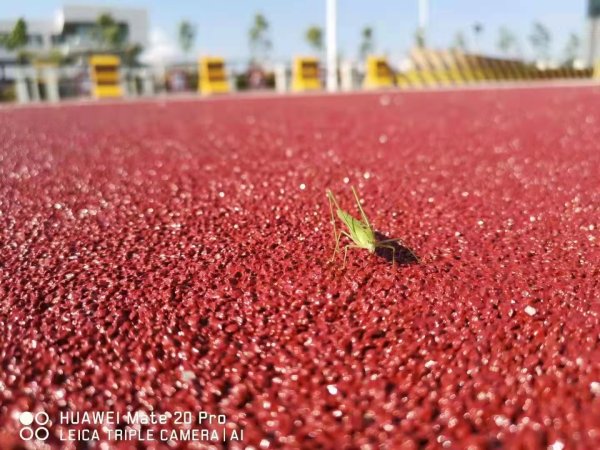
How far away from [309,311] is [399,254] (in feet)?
0.89

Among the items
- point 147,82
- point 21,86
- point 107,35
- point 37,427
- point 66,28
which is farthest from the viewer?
point 66,28

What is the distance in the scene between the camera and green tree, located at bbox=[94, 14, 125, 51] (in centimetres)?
3325

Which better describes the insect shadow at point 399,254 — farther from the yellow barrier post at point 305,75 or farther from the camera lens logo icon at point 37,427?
the yellow barrier post at point 305,75

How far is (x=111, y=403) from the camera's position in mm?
599

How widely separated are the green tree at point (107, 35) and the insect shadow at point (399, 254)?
35937 millimetres

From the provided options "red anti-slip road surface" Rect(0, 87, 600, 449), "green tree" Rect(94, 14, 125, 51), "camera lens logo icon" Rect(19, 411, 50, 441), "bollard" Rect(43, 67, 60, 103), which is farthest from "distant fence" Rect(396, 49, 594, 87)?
"green tree" Rect(94, 14, 125, 51)

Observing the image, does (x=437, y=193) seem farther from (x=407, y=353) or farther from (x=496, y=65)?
(x=496, y=65)

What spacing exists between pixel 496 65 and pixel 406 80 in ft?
9.35

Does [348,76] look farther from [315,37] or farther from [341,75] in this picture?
[315,37]

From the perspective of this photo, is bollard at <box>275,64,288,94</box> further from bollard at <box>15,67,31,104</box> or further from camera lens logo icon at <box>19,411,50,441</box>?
camera lens logo icon at <box>19,411,50,441</box>

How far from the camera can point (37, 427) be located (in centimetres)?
56

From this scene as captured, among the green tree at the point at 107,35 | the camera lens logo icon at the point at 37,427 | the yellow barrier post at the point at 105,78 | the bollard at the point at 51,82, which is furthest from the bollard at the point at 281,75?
the green tree at the point at 107,35

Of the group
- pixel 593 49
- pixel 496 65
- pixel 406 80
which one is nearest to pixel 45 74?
pixel 406 80

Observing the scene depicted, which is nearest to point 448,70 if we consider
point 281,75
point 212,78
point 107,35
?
point 281,75
